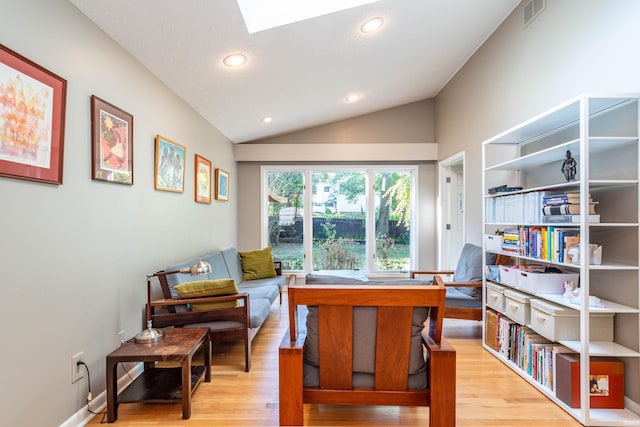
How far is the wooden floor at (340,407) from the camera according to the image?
1940 millimetres

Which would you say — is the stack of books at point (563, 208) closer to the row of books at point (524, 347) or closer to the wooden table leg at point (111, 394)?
the row of books at point (524, 347)

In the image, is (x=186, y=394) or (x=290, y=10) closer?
(x=186, y=394)

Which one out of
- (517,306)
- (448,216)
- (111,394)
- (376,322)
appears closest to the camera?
(376,322)

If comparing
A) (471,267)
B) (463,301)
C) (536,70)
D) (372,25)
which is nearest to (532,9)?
(536,70)

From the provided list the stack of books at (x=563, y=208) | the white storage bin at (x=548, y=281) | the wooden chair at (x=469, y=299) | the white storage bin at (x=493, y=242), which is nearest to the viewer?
the stack of books at (x=563, y=208)

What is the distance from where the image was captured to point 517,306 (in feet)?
8.23

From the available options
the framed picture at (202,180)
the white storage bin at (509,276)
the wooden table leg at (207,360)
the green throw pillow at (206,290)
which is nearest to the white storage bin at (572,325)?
the white storage bin at (509,276)

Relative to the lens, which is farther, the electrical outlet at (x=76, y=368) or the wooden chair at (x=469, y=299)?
the wooden chair at (x=469, y=299)

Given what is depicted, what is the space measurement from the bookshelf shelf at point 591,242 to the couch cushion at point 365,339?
107 centimetres

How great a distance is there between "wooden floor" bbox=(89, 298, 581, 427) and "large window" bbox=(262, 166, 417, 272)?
8.84 ft

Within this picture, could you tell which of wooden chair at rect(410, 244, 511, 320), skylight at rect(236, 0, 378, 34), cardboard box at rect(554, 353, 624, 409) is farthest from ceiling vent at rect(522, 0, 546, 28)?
cardboard box at rect(554, 353, 624, 409)

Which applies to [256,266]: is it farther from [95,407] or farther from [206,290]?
[95,407]

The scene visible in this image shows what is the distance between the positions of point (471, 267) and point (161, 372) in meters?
3.01

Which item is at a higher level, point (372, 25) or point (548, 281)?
point (372, 25)
